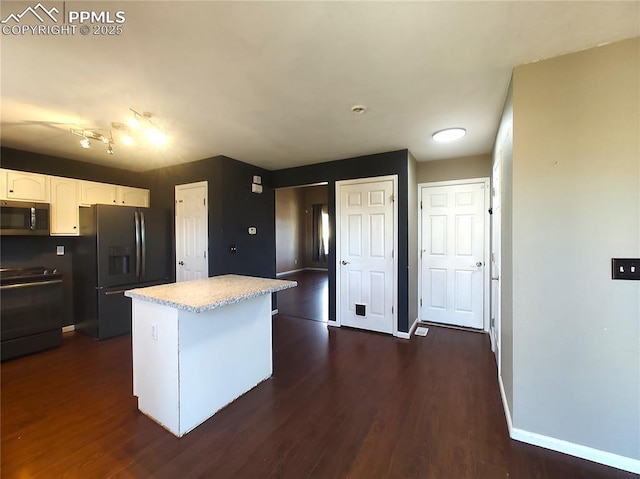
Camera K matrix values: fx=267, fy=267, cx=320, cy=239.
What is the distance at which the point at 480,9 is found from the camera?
127 cm

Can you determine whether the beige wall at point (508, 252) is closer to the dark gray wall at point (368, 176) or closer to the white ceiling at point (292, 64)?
the white ceiling at point (292, 64)

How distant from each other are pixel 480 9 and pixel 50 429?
141 inches

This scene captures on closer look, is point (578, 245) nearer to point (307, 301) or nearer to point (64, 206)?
point (307, 301)

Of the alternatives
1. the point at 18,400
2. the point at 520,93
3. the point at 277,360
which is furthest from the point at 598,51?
the point at 18,400

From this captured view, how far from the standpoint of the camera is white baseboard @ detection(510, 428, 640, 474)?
1498 millimetres

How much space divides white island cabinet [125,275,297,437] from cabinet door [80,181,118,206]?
8.64 feet

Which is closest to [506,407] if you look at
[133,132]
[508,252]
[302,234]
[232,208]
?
[508,252]

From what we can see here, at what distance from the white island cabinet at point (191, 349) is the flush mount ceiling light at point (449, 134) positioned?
228 cm

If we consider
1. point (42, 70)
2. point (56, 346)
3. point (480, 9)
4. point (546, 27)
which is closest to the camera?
point (480, 9)

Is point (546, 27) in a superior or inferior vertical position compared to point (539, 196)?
superior

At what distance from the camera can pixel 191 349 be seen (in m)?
1.84

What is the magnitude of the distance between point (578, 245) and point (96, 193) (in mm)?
5211

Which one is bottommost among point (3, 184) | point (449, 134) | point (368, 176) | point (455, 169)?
point (3, 184)

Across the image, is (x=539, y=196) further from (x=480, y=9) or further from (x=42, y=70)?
(x=42, y=70)
